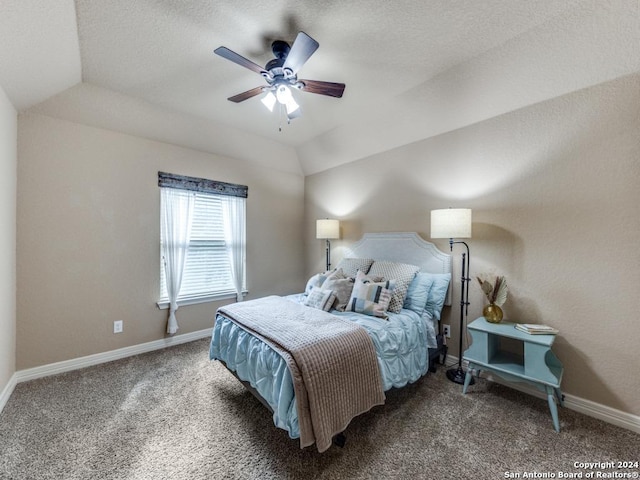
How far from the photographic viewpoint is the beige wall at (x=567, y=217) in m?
1.89

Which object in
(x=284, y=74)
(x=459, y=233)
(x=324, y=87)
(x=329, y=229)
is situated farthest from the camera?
(x=329, y=229)

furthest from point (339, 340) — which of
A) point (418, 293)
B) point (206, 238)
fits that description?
point (206, 238)

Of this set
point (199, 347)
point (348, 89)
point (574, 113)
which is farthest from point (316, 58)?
point (199, 347)

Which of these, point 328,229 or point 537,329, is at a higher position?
point 328,229

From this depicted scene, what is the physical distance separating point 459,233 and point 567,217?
2.61 ft

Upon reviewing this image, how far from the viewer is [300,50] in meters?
1.67

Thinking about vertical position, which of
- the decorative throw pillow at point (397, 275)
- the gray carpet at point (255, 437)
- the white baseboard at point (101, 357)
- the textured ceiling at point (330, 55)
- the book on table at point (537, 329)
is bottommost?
the gray carpet at point (255, 437)

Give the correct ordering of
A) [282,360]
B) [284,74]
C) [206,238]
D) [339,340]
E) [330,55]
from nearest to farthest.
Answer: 1. [282,360]
2. [339,340]
3. [284,74]
4. [330,55]
5. [206,238]

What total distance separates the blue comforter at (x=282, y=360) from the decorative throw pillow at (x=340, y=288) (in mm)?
99

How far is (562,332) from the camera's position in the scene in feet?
7.02

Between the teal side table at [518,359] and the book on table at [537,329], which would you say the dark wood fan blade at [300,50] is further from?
the book on table at [537,329]

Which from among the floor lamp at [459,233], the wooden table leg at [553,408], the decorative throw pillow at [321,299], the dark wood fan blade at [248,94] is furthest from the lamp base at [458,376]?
the dark wood fan blade at [248,94]

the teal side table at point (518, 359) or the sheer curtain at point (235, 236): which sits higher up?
the sheer curtain at point (235, 236)

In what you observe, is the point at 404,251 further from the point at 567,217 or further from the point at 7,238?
the point at 7,238
